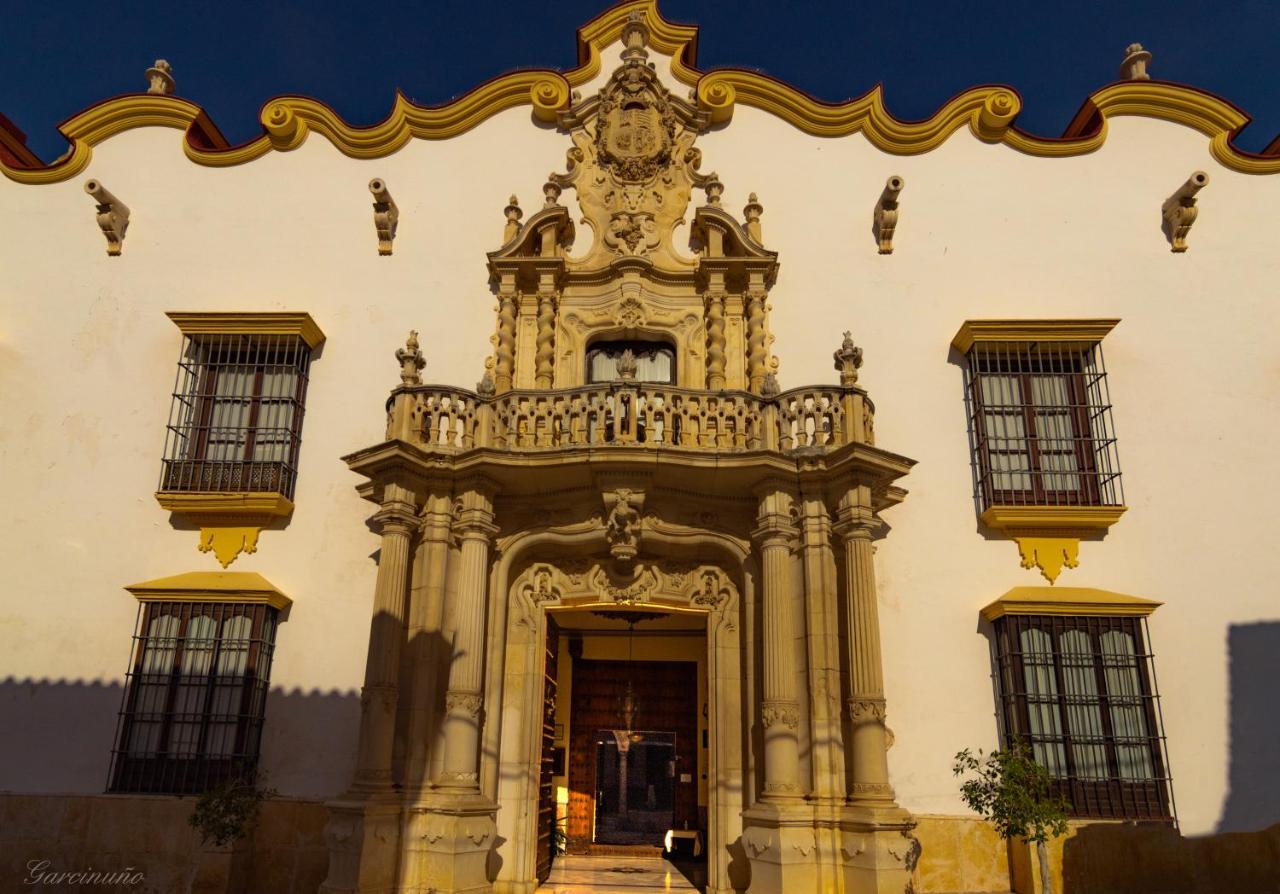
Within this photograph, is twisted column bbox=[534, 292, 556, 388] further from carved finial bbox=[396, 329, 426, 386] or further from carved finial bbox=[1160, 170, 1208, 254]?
carved finial bbox=[1160, 170, 1208, 254]

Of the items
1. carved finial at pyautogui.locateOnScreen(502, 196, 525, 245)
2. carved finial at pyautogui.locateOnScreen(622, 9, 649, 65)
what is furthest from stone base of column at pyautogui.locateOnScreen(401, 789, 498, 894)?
carved finial at pyautogui.locateOnScreen(622, 9, 649, 65)

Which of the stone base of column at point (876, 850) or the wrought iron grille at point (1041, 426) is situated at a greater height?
the wrought iron grille at point (1041, 426)

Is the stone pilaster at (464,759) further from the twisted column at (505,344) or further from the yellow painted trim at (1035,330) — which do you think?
the yellow painted trim at (1035,330)

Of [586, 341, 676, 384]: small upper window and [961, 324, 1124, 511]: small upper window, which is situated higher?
[586, 341, 676, 384]: small upper window

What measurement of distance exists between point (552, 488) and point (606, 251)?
4.20 metres

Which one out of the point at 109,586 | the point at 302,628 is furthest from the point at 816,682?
the point at 109,586

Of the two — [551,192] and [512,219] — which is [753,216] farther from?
[512,219]

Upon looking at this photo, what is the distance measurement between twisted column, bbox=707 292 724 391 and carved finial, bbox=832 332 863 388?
1.80 m

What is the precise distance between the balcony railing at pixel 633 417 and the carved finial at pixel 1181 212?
19.6 ft

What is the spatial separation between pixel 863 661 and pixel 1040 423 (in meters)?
4.83

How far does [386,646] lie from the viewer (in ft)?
34.6

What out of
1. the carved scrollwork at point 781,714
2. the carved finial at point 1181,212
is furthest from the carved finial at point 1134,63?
the carved scrollwork at point 781,714

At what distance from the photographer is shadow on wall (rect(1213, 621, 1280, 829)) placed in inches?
439

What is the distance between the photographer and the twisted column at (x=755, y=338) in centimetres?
1286
